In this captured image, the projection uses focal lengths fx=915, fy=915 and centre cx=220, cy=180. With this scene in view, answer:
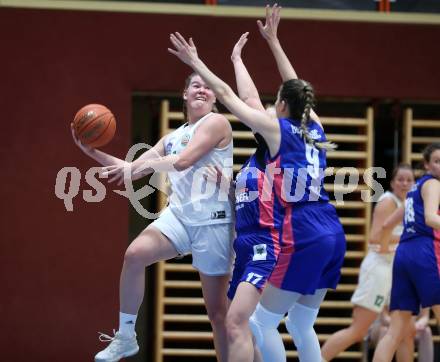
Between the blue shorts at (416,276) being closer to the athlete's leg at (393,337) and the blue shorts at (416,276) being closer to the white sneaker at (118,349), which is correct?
the athlete's leg at (393,337)

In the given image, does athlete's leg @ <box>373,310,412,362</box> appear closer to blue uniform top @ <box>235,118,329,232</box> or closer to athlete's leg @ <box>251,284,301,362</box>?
athlete's leg @ <box>251,284,301,362</box>

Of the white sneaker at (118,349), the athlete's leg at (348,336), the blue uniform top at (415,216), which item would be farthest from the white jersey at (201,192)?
the athlete's leg at (348,336)

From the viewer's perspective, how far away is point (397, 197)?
7852mm

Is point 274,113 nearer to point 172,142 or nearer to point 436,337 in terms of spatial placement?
point 172,142

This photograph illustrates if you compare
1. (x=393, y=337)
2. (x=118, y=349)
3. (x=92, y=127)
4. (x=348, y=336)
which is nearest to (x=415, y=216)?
(x=393, y=337)

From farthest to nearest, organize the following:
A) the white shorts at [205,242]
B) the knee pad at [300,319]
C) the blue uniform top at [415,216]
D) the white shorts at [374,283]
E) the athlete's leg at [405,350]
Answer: the white shorts at [374,283] < the athlete's leg at [405,350] < the blue uniform top at [415,216] < the white shorts at [205,242] < the knee pad at [300,319]

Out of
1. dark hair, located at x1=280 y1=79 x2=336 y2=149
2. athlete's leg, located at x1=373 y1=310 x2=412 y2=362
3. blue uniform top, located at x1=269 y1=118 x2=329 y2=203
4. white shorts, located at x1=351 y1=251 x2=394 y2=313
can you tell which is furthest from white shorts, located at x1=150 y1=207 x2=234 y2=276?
white shorts, located at x1=351 y1=251 x2=394 y2=313

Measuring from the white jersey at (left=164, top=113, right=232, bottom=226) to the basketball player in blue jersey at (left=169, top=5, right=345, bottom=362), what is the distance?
14.0 inches

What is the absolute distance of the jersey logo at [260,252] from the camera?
5.32 m

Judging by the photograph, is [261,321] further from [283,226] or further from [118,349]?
[118,349]

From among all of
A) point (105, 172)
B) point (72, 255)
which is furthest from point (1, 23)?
point (105, 172)

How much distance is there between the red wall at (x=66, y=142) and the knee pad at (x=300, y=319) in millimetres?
3022

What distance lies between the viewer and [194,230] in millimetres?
5793

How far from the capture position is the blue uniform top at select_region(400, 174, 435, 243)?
6.67 metres
